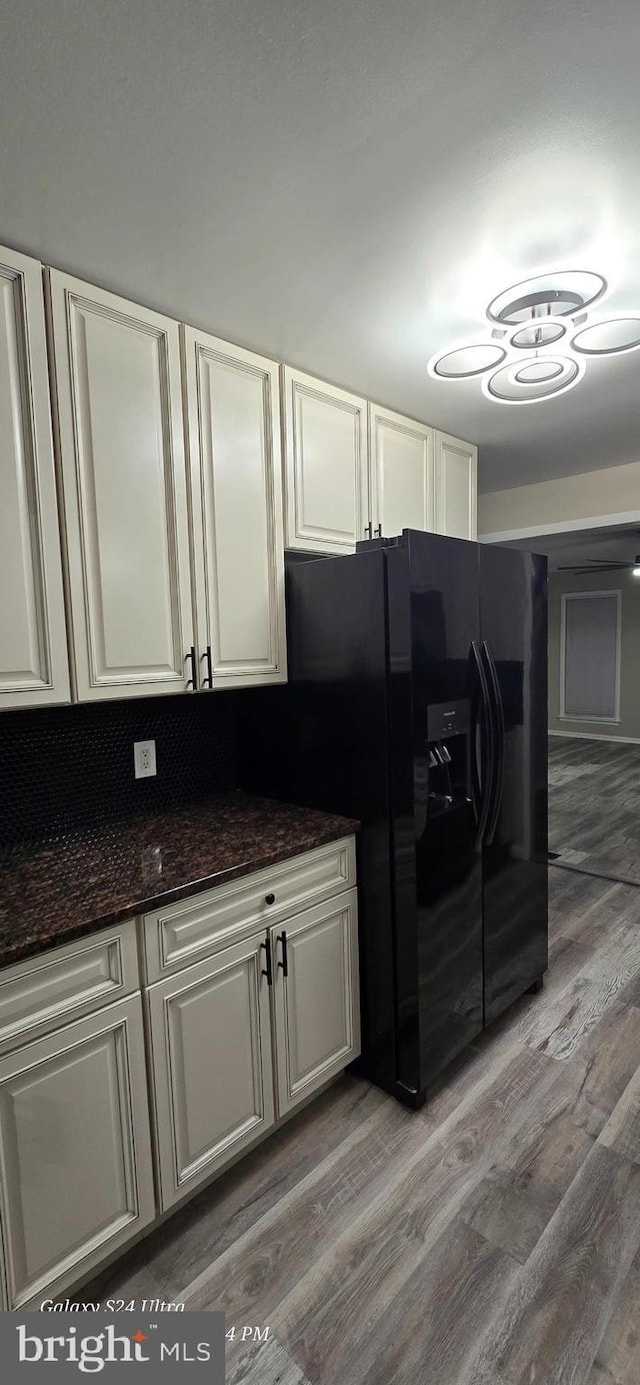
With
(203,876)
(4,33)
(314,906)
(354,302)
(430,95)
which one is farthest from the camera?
(314,906)

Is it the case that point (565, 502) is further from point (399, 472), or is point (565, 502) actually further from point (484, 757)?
point (484, 757)

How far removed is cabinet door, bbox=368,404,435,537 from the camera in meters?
2.36

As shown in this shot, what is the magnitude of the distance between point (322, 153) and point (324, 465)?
102 centimetres

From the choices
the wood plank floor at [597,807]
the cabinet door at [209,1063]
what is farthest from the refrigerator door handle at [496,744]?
the wood plank floor at [597,807]

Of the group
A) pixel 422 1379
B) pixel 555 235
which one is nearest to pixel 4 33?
pixel 555 235

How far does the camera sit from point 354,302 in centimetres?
170

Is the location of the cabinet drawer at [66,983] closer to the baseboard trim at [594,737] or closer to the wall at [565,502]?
the wall at [565,502]

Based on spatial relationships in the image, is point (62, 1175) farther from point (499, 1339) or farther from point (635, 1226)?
point (635, 1226)

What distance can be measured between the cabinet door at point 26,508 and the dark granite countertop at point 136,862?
458mm

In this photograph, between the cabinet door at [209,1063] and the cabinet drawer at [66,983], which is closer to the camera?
the cabinet drawer at [66,983]

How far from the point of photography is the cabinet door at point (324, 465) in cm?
208

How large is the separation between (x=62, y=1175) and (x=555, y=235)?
7.86ft

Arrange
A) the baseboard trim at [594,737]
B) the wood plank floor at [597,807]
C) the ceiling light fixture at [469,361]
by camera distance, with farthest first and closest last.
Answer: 1. the baseboard trim at [594,737]
2. the wood plank floor at [597,807]
3. the ceiling light fixture at [469,361]

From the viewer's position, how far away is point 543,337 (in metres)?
1.76
